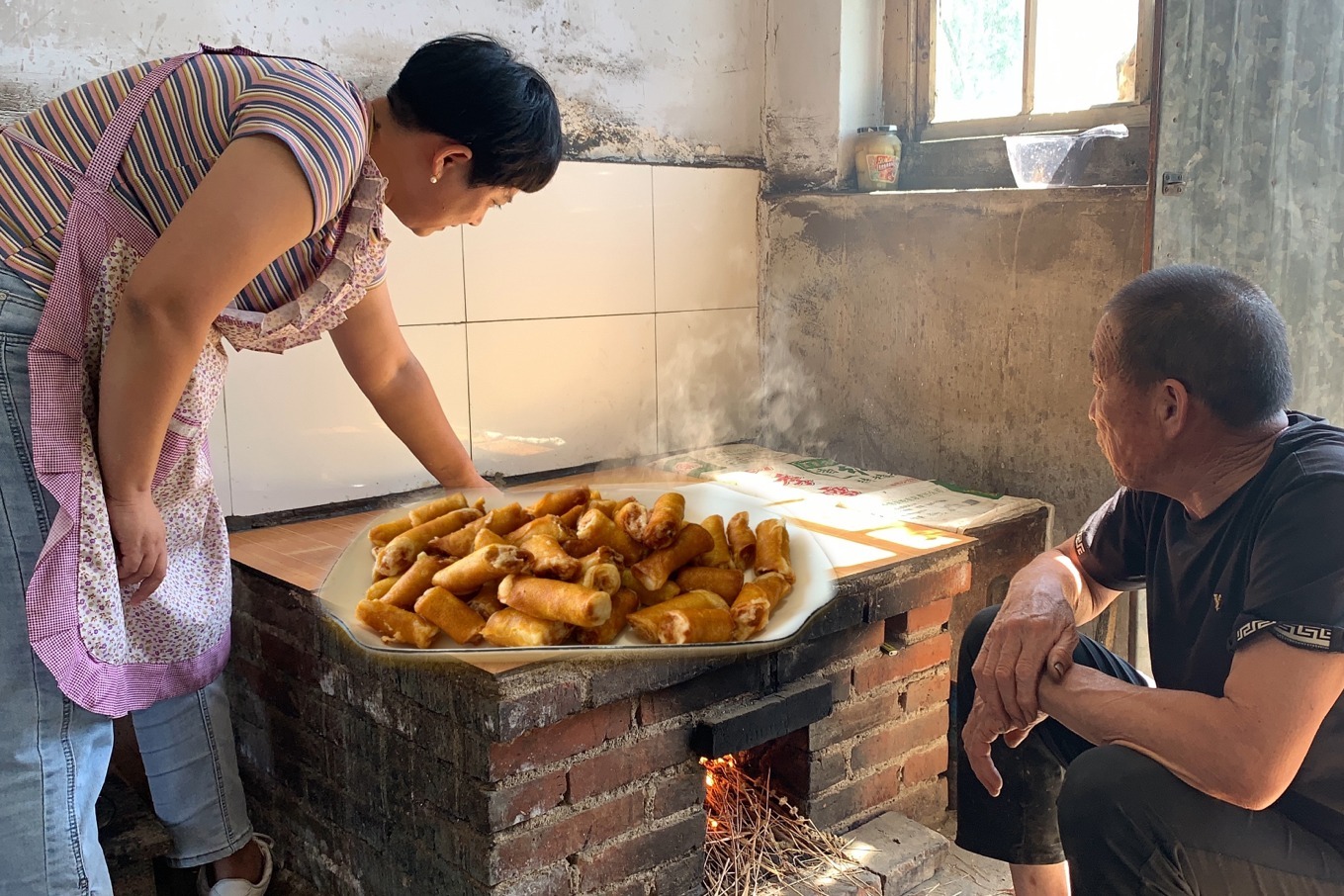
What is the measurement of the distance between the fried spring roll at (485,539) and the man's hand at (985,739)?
0.83 metres

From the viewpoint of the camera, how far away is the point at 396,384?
85.0 inches

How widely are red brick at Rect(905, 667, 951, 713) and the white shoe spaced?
136cm

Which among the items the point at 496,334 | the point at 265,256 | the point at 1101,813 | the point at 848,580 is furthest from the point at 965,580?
the point at 265,256

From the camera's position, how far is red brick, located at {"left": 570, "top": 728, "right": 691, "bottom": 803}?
5.86ft

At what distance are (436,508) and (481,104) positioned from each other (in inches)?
31.2

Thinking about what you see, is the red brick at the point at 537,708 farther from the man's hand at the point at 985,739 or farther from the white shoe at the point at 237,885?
the white shoe at the point at 237,885

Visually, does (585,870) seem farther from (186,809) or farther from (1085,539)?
(1085,539)

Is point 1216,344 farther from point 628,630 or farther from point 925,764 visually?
point 925,764

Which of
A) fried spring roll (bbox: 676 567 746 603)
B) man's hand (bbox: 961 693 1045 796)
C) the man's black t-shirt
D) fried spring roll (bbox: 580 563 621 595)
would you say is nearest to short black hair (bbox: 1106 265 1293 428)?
the man's black t-shirt

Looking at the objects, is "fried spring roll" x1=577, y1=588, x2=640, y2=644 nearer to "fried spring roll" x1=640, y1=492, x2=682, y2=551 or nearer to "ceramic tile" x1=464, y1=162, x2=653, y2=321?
"fried spring roll" x1=640, y1=492, x2=682, y2=551

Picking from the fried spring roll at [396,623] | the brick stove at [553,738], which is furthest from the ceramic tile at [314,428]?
the fried spring roll at [396,623]

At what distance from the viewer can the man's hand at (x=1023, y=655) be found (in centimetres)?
165

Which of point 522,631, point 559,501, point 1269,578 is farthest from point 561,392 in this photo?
point 1269,578

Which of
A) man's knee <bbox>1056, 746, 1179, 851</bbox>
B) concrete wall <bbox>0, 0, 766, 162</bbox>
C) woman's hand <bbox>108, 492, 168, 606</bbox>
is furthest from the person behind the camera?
concrete wall <bbox>0, 0, 766, 162</bbox>
